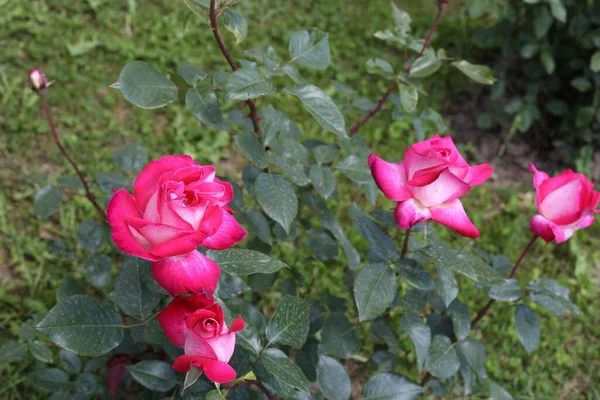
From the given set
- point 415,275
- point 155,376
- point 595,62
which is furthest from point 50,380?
point 595,62

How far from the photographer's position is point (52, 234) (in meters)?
2.37

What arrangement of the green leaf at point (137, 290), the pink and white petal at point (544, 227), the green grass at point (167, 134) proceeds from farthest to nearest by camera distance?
1. the green grass at point (167, 134)
2. the pink and white petal at point (544, 227)
3. the green leaf at point (137, 290)

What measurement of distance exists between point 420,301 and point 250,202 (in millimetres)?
1064

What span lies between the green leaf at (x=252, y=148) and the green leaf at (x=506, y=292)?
555mm

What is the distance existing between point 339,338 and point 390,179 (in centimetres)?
49

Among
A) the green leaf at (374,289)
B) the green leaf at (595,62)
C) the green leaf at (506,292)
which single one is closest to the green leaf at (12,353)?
the green leaf at (374,289)

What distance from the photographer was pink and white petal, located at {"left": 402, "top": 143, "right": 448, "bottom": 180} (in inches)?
40.7

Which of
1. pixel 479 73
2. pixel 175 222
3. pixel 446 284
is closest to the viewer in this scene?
pixel 175 222

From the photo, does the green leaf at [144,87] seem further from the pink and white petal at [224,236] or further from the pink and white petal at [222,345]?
the pink and white petal at [222,345]

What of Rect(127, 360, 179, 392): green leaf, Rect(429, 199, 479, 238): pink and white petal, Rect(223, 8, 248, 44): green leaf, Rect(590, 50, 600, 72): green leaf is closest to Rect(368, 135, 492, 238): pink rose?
Rect(429, 199, 479, 238): pink and white petal

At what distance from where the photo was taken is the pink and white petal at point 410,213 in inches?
41.2

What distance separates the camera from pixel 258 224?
1.43m

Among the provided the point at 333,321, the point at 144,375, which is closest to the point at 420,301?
the point at 333,321

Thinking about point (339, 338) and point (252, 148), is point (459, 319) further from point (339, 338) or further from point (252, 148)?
point (252, 148)
